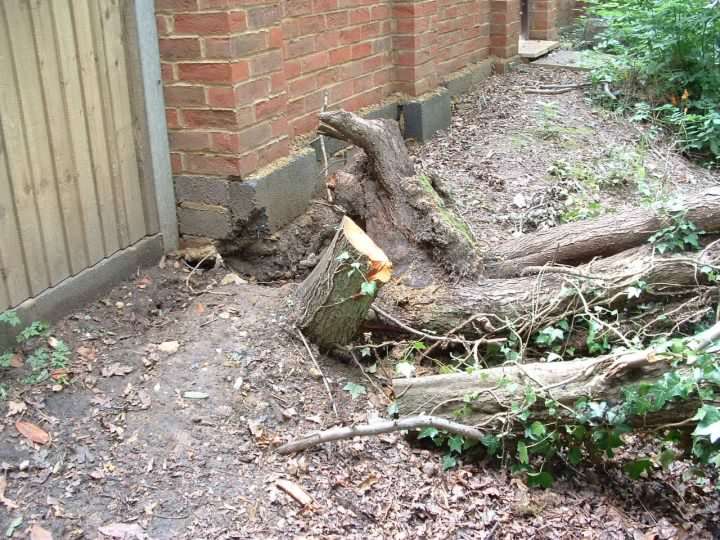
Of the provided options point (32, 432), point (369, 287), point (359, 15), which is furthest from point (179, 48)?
point (32, 432)

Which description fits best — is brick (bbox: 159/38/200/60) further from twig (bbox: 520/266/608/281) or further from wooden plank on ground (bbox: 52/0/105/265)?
twig (bbox: 520/266/608/281)

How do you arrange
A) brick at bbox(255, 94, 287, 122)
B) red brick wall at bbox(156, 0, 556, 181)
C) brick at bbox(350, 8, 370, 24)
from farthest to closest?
1. brick at bbox(350, 8, 370, 24)
2. brick at bbox(255, 94, 287, 122)
3. red brick wall at bbox(156, 0, 556, 181)

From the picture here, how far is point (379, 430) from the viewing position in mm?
3254

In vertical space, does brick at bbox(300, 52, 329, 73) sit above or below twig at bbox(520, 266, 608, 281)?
above

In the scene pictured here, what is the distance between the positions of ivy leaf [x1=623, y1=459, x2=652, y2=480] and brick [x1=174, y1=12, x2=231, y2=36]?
113 inches

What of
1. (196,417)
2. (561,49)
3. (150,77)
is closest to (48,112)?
(150,77)

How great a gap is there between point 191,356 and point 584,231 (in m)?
2.23

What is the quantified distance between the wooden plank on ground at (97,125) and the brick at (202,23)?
0.53 m

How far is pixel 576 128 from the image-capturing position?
7098 millimetres

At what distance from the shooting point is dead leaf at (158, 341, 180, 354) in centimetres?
363

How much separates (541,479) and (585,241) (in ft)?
5.09

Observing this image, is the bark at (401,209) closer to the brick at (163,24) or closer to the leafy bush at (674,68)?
the brick at (163,24)

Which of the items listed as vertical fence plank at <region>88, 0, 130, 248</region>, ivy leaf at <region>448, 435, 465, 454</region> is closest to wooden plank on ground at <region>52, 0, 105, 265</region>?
vertical fence plank at <region>88, 0, 130, 248</region>

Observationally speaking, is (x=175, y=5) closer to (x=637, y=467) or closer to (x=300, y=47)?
(x=300, y=47)
